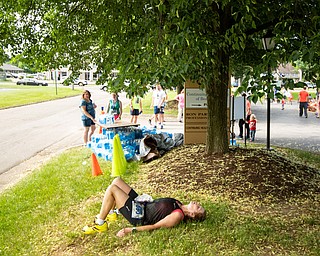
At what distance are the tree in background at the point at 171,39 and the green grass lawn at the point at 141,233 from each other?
1.65 m

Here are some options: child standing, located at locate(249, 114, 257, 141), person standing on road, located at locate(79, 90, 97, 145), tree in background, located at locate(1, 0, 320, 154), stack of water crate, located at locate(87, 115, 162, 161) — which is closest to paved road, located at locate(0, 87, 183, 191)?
person standing on road, located at locate(79, 90, 97, 145)

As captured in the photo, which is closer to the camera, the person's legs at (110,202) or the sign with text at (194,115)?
the person's legs at (110,202)

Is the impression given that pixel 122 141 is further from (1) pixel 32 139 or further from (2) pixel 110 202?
(1) pixel 32 139

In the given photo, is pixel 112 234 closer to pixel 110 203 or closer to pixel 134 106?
pixel 110 203

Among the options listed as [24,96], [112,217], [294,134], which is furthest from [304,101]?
[24,96]

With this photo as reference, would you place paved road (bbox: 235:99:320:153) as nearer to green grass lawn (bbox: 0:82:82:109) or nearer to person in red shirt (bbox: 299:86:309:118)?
person in red shirt (bbox: 299:86:309:118)

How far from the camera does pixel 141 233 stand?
462cm

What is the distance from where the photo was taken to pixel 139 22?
6.32m

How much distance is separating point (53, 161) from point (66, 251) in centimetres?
545

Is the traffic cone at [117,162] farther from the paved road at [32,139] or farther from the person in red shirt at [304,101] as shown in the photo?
the person in red shirt at [304,101]

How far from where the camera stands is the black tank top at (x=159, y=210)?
475 cm

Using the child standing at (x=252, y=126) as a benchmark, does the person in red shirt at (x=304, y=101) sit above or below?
above

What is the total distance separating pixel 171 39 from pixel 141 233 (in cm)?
244

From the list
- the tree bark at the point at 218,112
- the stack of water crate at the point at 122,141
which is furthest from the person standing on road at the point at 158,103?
the tree bark at the point at 218,112
